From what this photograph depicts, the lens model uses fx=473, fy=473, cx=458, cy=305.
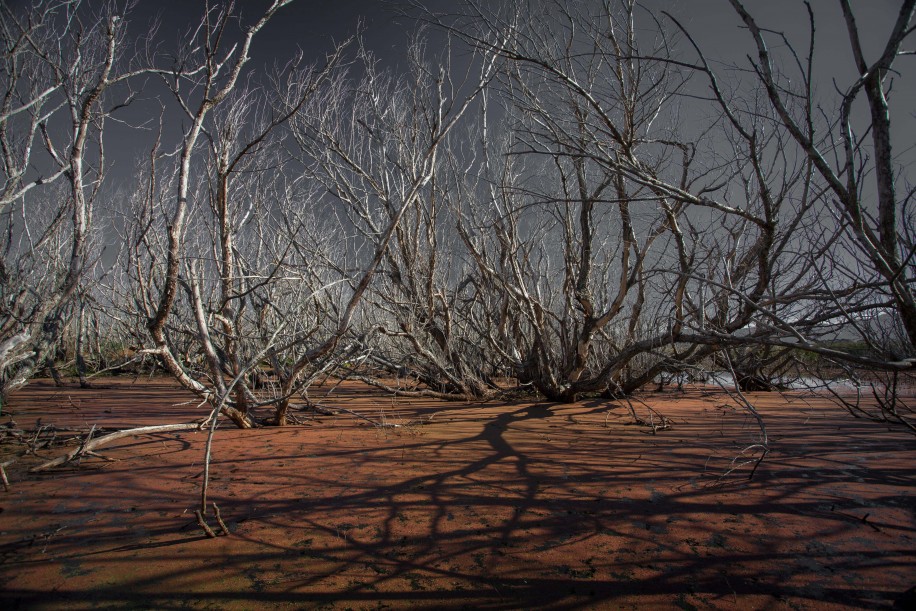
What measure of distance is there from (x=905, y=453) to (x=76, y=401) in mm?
10190

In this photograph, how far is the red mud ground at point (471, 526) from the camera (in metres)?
1.72

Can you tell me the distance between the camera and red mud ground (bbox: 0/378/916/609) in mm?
1717

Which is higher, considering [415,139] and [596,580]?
[415,139]

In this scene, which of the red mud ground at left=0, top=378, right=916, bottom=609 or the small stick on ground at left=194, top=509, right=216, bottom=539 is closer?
the red mud ground at left=0, top=378, right=916, bottom=609

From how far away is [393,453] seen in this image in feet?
12.2

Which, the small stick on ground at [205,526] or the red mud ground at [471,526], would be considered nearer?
the red mud ground at [471,526]

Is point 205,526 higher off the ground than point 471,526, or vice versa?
point 205,526

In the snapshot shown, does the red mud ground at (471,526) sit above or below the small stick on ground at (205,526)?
below

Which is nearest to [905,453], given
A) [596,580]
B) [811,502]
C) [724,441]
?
[724,441]

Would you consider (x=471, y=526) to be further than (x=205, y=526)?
Yes

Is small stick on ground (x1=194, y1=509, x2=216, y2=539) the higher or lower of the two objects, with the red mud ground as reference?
higher

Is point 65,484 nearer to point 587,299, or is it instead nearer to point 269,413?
point 269,413

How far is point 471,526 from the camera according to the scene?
7.45ft

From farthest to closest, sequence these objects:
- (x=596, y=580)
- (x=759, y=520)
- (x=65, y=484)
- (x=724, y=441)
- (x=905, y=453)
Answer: (x=724, y=441)
(x=905, y=453)
(x=65, y=484)
(x=759, y=520)
(x=596, y=580)
